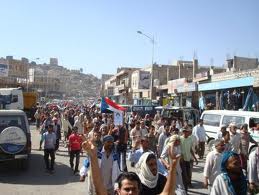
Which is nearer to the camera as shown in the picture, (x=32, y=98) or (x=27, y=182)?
(x=27, y=182)

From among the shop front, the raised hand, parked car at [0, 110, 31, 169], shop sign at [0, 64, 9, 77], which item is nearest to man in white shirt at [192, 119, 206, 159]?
parked car at [0, 110, 31, 169]

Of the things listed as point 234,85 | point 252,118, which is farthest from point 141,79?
point 252,118

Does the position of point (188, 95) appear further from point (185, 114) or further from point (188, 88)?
point (185, 114)

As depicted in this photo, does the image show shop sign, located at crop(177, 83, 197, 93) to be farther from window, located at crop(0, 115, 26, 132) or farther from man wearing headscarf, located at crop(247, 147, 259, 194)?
man wearing headscarf, located at crop(247, 147, 259, 194)

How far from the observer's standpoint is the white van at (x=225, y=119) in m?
16.8

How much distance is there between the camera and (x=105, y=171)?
22.1 feet

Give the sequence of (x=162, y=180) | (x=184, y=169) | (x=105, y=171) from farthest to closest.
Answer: (x=184, y=169)
(x=105, y=171)
(x=162, y=180)

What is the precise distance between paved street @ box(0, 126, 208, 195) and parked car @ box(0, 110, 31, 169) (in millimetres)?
532

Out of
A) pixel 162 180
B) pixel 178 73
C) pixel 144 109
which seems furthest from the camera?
pixel 178 73

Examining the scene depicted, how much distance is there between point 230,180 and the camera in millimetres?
4734

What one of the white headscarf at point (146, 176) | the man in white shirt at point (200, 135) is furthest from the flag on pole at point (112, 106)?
the white headscarf at point (146, 176)

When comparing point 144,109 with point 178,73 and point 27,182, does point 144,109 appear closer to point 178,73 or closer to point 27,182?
point 27,182

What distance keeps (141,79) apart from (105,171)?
61792mm

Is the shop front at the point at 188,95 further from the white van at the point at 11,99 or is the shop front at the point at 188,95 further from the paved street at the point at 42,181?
the paved street at the point at 42,181
